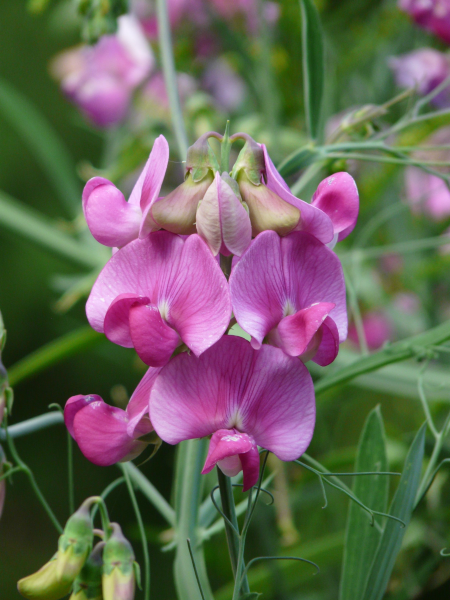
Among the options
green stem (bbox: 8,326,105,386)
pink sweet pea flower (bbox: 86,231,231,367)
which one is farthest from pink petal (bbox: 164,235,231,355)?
green stem (bbox: 8,326,105,386)

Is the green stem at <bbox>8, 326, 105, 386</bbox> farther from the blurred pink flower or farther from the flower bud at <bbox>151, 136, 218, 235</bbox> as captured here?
the blurred pink flower

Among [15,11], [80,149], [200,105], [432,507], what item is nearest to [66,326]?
[200,105]

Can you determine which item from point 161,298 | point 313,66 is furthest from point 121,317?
point 313,66

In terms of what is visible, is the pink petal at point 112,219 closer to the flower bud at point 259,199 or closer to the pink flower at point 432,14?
the flower bud at point 259,199

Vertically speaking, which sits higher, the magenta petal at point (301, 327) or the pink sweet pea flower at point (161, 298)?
the pink sweet pea flower at point (161, 298)

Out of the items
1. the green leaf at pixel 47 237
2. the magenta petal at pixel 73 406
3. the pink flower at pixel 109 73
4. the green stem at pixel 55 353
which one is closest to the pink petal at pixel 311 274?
the magenta petal at pixel 73 406

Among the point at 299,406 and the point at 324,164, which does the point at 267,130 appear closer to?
the point at 324,164
